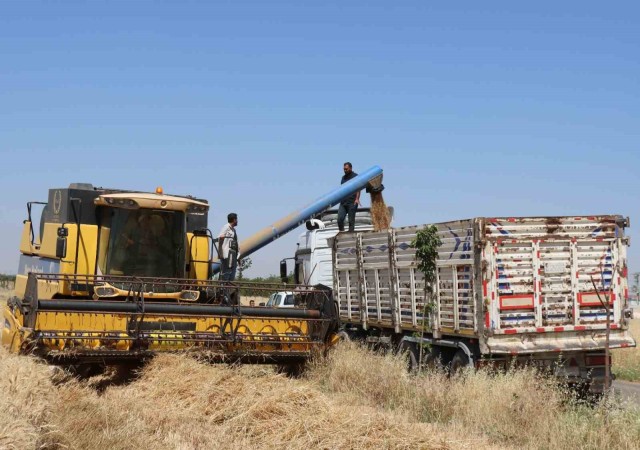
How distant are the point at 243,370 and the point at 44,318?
2.81 metres

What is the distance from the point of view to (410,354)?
15.7 m

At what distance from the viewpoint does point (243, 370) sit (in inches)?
470

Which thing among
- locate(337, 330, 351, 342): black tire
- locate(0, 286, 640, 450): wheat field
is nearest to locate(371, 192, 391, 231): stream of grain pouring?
locate(337, 330, 351, 342): black tire

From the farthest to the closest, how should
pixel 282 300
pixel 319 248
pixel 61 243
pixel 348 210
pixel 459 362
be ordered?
pixel 348 210 → pixel 319 248 → pixel 282 300 → pixel 459 362 → pixel 61 243

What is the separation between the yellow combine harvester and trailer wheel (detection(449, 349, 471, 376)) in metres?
2.02

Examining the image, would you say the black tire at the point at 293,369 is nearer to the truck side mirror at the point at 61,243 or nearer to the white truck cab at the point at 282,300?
the truck side mirror at the point at 61,243

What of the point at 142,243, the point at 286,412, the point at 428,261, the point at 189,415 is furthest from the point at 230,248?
the point at 286,412

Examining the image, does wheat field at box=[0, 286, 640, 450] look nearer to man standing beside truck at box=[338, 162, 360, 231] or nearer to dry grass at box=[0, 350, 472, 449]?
dry grass at box=[0, 350, 472, 449]

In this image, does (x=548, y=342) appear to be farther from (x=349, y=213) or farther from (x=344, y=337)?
(x=349, y=213)

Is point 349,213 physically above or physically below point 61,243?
above

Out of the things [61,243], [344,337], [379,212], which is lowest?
[344,337]

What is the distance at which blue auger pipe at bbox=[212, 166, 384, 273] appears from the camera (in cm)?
2364

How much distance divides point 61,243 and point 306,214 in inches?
480

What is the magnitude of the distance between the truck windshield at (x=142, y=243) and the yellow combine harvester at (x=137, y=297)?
0.6 inches
